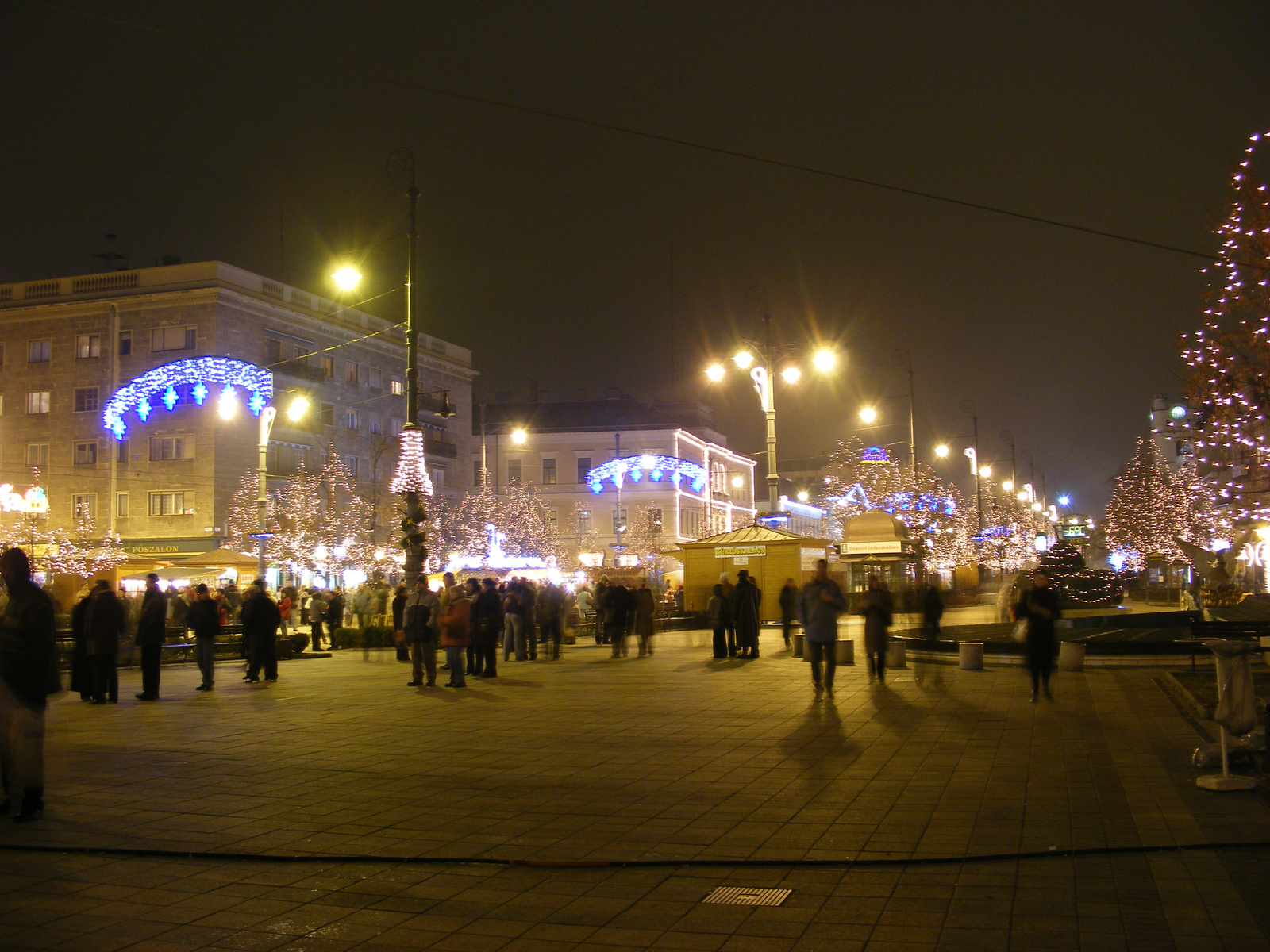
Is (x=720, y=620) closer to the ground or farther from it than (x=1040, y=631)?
closer to the ground

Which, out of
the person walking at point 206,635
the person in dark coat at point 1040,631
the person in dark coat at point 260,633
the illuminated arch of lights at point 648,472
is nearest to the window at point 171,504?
the illuminated arch of lights at point 648,472

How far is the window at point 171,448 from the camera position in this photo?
159 ft

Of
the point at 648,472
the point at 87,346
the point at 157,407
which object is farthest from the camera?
the point at 648,472

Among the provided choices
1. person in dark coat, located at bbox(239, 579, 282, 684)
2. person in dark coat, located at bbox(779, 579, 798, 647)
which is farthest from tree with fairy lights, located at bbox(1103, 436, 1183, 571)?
person in dark coat, located at bbox(239, 579, 282, 684)

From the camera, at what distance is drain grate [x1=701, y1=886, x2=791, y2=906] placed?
5668 millimetres

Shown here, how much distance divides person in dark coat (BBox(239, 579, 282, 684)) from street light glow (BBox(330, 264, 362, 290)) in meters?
5.48

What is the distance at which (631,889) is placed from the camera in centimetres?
596

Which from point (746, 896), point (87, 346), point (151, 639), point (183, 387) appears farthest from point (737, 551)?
point (87, 346)

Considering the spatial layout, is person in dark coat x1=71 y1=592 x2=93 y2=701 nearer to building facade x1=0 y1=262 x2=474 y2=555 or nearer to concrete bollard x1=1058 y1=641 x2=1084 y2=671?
concrete bollard x1=1058 y1=641 x2=1084 y2=671

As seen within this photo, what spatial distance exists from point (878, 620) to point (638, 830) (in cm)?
946

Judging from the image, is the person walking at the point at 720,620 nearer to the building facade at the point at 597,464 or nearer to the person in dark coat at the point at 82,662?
the person in dark coat at the point at 82,662

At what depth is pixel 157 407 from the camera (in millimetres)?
A: 48125

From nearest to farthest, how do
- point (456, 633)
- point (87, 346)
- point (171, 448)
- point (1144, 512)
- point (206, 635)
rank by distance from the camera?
point (456, 633) < point (206, 635) < point (171, 448) < point (87, 346) < point (1144, 512)

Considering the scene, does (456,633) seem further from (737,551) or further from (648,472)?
(648,472)
